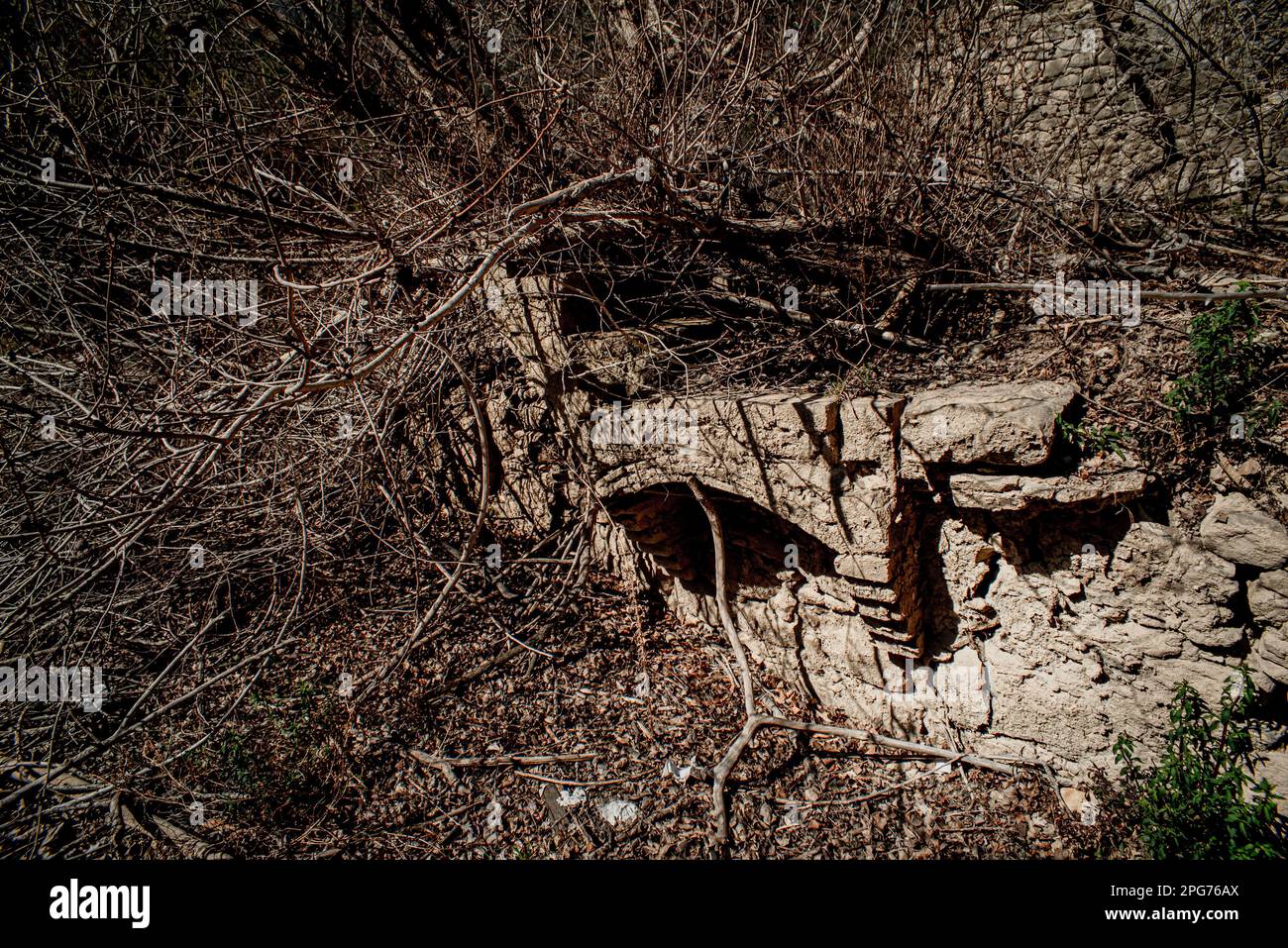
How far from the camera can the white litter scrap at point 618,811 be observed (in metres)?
3.54

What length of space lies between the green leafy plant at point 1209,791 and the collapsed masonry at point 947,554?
13 centimetres

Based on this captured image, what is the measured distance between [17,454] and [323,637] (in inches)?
95.5

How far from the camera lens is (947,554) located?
3.67 meters

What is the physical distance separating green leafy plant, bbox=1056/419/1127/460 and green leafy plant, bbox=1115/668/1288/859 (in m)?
1.16

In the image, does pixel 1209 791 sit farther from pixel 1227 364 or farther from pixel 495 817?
pixel 495 817

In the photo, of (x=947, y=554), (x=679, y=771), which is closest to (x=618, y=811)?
(x=679, y=771)

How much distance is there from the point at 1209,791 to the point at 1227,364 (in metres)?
1.97

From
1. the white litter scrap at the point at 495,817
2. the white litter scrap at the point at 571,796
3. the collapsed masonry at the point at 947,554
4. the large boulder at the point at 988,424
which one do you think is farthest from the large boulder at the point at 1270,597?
the white litter scrap at the point at 495,817

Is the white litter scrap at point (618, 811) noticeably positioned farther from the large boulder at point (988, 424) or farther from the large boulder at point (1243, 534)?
the large boulder at point (1243, 534)

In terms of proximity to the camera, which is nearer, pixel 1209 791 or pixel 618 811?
pixel 1209 791

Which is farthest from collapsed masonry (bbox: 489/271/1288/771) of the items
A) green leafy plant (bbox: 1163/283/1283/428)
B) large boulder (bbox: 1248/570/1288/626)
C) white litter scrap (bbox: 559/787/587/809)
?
white litter scrap (bbox: 559/787/587/809)

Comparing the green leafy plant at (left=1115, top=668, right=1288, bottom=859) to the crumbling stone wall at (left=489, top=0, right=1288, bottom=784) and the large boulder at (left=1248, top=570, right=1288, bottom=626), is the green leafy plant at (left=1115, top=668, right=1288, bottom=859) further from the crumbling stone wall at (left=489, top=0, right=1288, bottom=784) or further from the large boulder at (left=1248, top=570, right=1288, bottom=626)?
the large boulder at (left=1248, top=570, right=1288, bottom=626)

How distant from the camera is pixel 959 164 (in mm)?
3982

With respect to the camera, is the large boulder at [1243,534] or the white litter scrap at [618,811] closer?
the large boulder at [1243,534]
